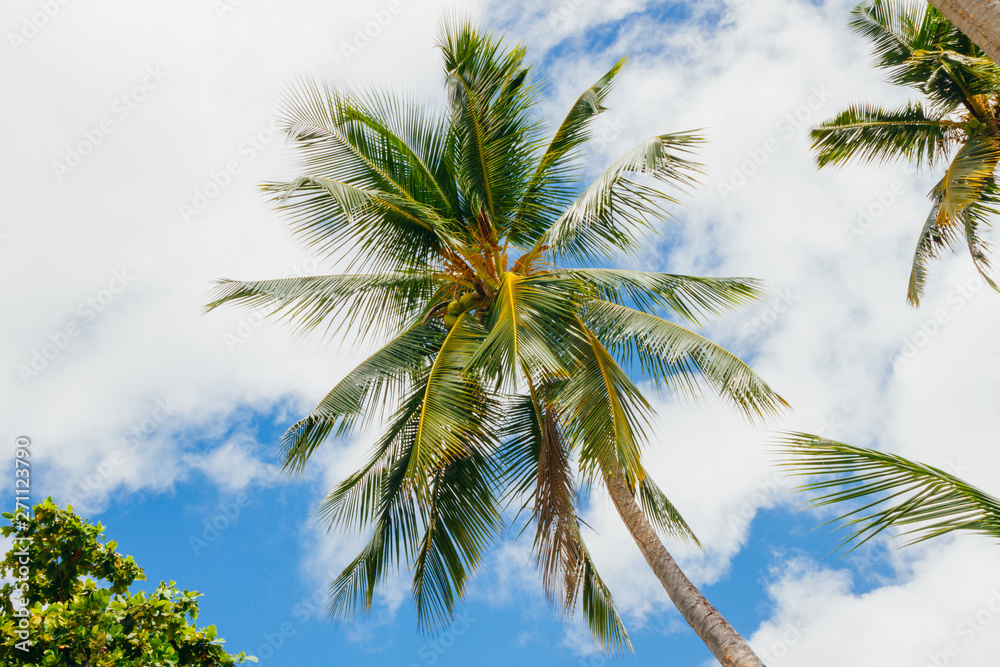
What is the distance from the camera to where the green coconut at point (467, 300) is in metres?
7.95

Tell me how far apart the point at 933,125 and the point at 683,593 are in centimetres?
889

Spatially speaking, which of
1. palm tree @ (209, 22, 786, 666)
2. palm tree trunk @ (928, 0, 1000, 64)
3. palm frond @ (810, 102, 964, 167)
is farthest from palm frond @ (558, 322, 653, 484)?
palm frond @ (810, 102, 964, 167)

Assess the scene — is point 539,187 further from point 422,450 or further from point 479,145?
point 422,450

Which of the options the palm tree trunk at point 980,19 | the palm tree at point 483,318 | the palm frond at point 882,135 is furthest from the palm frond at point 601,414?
the palm frond at point 882,135

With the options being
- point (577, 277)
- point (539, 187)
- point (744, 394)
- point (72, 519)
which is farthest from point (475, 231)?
point (72, 519)

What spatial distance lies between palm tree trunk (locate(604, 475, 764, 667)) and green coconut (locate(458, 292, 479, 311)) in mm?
2491

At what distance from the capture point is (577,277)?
752 cm

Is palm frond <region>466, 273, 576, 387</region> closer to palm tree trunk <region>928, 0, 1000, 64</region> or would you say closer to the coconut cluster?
the coconut cluster

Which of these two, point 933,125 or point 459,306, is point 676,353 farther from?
point 933,125

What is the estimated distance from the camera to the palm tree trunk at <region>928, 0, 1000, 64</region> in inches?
179

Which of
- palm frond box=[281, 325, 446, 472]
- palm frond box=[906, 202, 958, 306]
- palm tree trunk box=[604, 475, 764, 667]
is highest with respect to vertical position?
palm frond box=[906, 202, 958, 306]

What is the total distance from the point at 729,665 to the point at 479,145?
19.4 feet

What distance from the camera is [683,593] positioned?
6.41m

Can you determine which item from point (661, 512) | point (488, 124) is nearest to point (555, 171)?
point (488, 124)
